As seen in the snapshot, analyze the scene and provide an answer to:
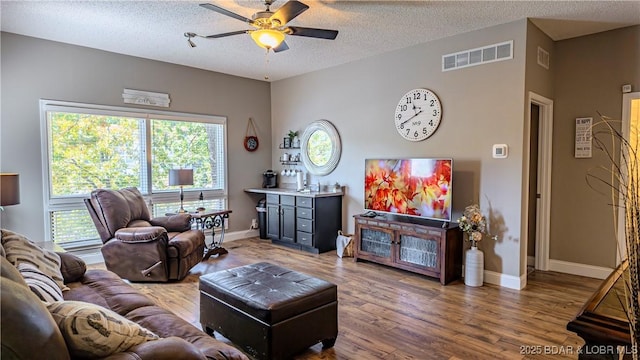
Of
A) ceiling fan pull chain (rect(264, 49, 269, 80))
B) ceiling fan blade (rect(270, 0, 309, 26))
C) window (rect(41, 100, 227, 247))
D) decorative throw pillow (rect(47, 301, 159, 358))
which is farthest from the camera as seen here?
ceiling fan pull chain (rect(264, 49, 269, 80))

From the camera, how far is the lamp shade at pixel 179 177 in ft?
16.2

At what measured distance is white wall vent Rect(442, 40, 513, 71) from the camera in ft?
12.5

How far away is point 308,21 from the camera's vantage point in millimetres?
3693

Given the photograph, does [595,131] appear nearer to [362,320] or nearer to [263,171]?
[362,320]

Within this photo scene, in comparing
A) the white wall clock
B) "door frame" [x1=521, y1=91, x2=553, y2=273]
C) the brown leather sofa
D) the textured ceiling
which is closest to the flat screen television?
Answer: the white wall clock

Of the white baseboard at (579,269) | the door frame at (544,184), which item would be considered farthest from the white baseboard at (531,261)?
the white baseboard at (579,269)

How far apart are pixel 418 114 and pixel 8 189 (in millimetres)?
4322

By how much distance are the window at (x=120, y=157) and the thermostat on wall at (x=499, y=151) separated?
4120 mm

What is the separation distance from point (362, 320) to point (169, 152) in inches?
155

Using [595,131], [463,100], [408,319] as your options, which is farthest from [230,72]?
[595,131]

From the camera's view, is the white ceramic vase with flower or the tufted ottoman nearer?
the tufted ottoman

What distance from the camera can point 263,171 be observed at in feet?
21.9

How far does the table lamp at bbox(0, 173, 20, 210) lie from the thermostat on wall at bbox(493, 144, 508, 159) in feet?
15.4

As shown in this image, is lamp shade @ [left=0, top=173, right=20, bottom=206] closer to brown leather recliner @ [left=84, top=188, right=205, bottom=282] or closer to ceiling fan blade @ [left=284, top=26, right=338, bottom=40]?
brown leather recliner @ [left=84, top=188, right=205, bottom=282]
